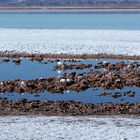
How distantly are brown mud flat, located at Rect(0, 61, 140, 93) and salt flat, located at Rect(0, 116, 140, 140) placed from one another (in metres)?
3.64

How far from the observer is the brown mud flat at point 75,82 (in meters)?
15.7

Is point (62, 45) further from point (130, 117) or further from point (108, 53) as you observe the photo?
point (130, 117)

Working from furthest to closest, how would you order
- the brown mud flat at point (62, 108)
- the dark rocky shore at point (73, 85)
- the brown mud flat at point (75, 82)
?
the brown mud flat at point (75, 82), the dark rocky shore at point (73, 85), the brown mud flat at point (62, 108)

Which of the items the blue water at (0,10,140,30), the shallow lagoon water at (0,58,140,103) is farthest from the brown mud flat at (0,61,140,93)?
the blue water at (0,10,140,30)

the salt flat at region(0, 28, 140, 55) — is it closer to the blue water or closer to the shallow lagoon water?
the shallow lagoon water

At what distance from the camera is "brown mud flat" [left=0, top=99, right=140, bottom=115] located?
1259 centimetres

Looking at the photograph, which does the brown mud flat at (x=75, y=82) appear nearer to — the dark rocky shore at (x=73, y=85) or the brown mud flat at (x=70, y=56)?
the dark rocky shore at (x=73, y=85)

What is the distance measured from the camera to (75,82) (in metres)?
16.3

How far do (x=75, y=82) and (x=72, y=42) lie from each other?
10.9m

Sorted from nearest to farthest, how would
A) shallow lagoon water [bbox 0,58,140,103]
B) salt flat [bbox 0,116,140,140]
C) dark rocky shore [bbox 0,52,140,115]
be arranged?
salt flat [bbox 0,116,140,140]
dark rocky shore [bbox 0,52,140,115]
shallow lagoon water [bbox 0,58,140,103]

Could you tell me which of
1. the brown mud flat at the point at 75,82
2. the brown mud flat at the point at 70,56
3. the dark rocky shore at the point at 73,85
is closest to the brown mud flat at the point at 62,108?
the dark rocky shore at the point at 73,85

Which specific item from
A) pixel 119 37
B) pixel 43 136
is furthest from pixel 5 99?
pixel 119 37

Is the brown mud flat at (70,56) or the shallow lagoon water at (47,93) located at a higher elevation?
the shallow lagoon water at (47,93)

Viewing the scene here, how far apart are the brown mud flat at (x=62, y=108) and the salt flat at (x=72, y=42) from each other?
9820 millimetres
